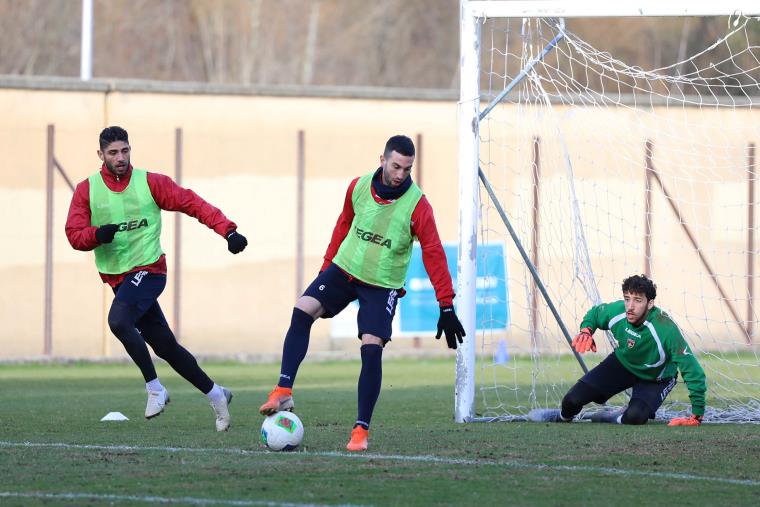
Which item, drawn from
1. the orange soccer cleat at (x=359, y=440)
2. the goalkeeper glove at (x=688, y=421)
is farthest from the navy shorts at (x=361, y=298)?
the goalkeeper glove at (x=688, y=421)

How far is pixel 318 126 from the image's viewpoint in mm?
21422

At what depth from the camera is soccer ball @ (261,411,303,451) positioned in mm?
7879

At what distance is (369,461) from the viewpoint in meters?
7.48

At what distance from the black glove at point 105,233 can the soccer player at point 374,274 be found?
1.46 metres

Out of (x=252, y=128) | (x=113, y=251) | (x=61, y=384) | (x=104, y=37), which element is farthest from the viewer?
(x=104, y=37)

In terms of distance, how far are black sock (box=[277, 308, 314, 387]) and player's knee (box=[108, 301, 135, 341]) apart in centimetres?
140

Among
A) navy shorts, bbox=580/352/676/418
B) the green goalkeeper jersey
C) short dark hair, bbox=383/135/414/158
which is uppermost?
short dark hair, bbox=383/135/414/158

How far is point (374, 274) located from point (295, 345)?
0.66 m

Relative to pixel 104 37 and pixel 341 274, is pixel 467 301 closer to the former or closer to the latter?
pixel 341 274

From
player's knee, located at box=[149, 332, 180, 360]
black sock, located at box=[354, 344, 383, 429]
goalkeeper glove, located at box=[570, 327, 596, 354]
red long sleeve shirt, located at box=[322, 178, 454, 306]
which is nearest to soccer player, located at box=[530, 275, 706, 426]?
goalkeeper glove, located at box=[570, 327, 596, 354]

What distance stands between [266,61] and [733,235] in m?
23.8

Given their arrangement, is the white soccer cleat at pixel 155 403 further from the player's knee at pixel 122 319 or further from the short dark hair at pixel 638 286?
the short dark hair at pixel 638 286

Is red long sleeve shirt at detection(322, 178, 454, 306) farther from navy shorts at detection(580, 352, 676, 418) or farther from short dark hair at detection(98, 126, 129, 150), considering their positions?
navy shorts at detection(580, 352, 676, 418)

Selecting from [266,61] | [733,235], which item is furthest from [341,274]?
[266,61]
